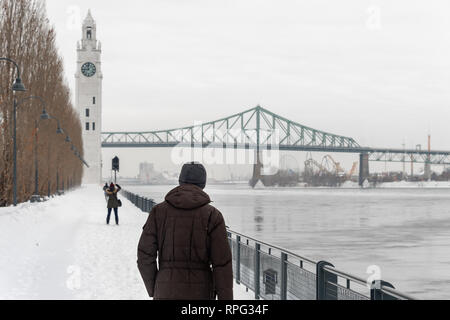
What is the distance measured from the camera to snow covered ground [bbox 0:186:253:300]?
9320 millimetres

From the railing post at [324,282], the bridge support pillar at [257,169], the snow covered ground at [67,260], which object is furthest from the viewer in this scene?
the bridge support pillar at [257,169]

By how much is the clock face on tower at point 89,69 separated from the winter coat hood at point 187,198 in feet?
394

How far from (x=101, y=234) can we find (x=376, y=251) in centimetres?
757

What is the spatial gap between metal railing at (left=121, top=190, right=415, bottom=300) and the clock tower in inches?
4346

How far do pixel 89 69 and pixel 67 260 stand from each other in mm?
112597

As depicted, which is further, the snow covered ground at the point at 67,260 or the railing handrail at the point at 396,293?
the snow covered ground at the point at 67,260

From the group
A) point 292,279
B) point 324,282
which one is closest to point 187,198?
point 324,282

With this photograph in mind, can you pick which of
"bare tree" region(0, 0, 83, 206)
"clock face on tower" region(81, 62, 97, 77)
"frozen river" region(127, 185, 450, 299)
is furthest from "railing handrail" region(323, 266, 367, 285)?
"clock face on tower" region(81, 62, 97, 77)

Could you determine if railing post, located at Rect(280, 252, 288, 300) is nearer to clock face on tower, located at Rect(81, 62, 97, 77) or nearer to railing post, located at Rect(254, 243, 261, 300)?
railing post, located at Rect(254, 243, 261, 300)

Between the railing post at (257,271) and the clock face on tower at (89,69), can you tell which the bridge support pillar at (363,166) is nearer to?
the clock face on tower at (89,69)

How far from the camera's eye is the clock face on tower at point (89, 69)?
121250mm

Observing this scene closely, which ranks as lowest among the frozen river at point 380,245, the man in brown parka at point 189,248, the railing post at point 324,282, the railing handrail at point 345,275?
→ the frozen river at point 380,245

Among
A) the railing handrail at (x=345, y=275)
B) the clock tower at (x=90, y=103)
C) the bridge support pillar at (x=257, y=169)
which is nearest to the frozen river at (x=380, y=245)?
the railing handrail at (x=345, y=275)

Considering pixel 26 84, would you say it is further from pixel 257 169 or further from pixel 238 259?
pixel 257 169
